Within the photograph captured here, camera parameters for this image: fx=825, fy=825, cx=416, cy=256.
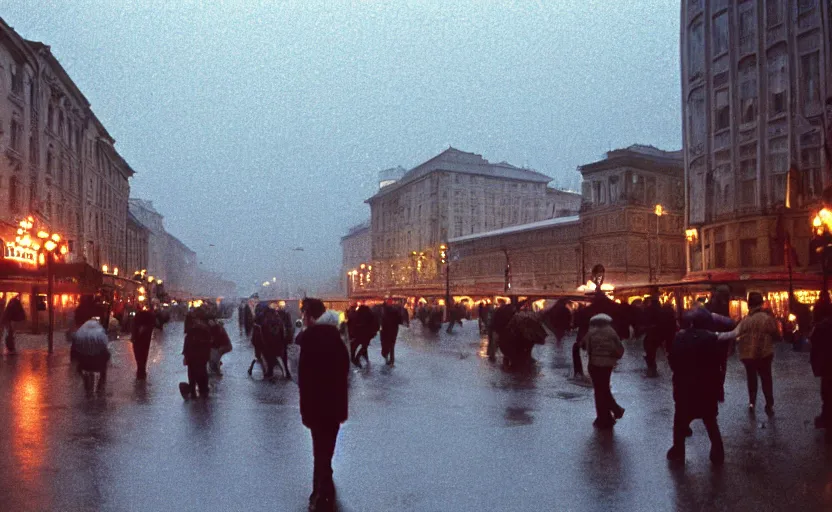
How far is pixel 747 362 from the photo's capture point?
1188 centimetres

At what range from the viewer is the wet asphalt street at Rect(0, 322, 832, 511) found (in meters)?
6.93

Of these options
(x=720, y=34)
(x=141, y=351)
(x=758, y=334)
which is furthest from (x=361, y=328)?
(x=720, y=34)

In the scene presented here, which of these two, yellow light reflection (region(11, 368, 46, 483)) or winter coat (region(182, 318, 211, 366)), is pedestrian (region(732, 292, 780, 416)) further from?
yellow light reflection (region(11, 368, 46, 483))

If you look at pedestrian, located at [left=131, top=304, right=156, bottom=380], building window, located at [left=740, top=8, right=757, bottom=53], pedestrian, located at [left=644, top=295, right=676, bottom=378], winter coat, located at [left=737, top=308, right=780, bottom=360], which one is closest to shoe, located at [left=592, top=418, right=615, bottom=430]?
winter coat, located at [left=737, top=308, right=780, bottom=360]

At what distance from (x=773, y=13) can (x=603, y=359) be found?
32.2m

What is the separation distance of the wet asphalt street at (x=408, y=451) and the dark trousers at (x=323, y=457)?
264mm

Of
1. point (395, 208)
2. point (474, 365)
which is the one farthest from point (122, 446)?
point (395, 208)

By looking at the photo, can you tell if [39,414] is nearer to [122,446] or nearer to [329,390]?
[122,446]

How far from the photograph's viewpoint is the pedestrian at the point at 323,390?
22.6ft

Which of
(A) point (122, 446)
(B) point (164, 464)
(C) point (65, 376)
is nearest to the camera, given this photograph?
(B) point (164, 464)

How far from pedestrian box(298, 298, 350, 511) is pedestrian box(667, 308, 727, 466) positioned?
11.7ft

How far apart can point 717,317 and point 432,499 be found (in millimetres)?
6646

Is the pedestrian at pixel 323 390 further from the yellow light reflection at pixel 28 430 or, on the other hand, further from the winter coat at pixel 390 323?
the winter coat at pixel 390 323

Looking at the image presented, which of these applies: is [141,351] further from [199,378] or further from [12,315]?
[12,315]
